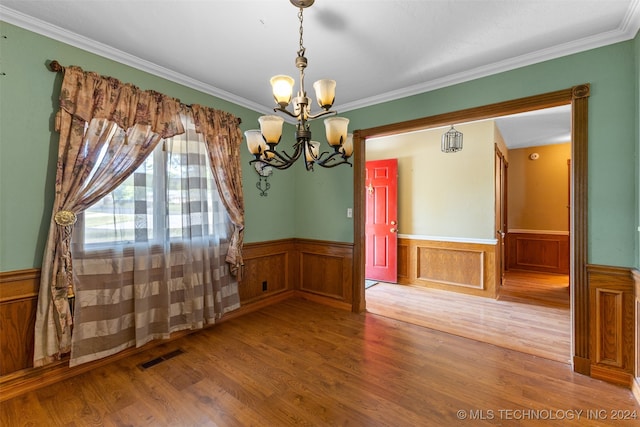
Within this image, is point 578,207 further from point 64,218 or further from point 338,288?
point 64,218

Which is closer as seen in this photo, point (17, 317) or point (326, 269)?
point (17, 317)

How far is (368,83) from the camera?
2949mm

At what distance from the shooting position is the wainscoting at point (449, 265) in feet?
13.4

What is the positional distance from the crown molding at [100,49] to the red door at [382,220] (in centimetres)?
277

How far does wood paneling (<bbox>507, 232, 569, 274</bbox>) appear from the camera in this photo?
554cm

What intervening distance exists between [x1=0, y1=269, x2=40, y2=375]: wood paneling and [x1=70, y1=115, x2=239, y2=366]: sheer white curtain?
24cm

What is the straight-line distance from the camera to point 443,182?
452cm

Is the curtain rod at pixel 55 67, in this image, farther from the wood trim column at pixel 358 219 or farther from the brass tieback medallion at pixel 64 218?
the wood trim column at pixel 358 219

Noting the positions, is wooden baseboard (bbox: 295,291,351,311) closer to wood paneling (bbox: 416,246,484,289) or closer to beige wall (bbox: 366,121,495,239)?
wood paneling (bbox: 416,246,484,289)

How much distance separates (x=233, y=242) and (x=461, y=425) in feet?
8.36

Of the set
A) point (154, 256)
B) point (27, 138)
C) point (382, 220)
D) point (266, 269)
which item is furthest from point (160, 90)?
point (382, 220)

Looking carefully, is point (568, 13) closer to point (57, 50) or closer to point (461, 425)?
point (461, 425)

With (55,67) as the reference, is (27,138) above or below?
below

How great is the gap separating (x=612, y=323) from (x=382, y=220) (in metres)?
3.12
